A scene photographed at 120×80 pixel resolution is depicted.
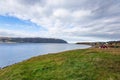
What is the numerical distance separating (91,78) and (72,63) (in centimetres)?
601

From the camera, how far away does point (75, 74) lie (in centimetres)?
1962

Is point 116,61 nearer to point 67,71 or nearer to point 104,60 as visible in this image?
point 104,60

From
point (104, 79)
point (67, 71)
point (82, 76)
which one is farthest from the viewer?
point (67, 71)

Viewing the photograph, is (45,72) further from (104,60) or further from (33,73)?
(104,60)

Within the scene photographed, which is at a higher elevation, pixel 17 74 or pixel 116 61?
pixel 116 61

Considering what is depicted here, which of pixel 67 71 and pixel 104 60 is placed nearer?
pixel 67 71

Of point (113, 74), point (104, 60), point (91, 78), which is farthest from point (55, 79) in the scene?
point (104, 60)

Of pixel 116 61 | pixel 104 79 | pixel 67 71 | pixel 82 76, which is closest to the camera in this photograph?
pixel 104 79

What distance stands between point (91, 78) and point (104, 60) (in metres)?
6.60

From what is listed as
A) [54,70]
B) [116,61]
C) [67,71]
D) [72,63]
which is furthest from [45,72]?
[116,61]

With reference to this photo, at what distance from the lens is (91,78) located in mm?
18281

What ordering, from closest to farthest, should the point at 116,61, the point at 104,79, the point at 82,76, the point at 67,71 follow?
the point at 104,79
the point at 82,76
the point at 67,71
the point at 116,61

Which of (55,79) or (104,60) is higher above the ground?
(104,60)

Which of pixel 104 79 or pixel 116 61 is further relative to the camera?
pixel 116 61
